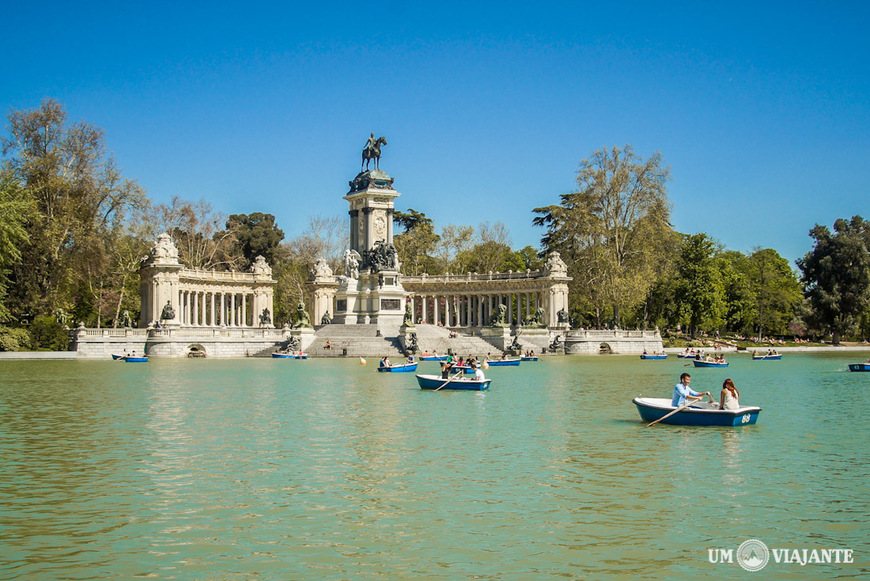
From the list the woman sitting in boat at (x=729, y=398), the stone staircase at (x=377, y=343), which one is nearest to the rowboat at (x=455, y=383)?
the woman sitting in boat at (x=729, y=398)

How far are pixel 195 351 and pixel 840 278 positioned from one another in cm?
5920

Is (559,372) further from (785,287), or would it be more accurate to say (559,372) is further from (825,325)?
(785,287)

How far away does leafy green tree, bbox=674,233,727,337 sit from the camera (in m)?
78.8

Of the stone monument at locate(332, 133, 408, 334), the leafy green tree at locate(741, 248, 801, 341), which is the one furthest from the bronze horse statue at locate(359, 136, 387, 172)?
the leafy green tree at locate(741, 248, 801, 341)

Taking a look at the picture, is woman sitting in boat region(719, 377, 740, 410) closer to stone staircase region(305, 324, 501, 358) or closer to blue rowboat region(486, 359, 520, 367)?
blue rowboat region(486, 359, 520, 367)

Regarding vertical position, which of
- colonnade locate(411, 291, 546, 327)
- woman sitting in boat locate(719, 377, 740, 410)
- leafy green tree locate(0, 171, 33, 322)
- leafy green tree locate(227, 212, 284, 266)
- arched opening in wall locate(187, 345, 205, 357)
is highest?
leafy green tree locate(227, 212, 284, 266)

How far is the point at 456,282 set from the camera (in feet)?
275

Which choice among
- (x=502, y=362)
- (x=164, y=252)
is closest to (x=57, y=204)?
(x=164, y=252)

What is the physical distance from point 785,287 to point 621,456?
3494 inches

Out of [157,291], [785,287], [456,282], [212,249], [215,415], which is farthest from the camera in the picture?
[785,287]

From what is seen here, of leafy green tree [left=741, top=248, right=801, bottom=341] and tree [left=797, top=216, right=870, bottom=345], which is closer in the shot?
tree [left=797, top=216, right=870, bottom=345]

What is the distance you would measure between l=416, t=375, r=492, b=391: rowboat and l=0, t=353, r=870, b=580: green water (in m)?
3.94

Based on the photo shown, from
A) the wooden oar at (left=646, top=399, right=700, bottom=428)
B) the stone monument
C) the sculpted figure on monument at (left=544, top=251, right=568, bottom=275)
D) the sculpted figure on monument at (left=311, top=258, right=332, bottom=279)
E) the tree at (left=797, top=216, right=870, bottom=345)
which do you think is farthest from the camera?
the sculpted figure on monument at (left=311, top=258, right=332, bottom=279)

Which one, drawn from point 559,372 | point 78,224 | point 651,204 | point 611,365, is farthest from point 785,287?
point 78,224
